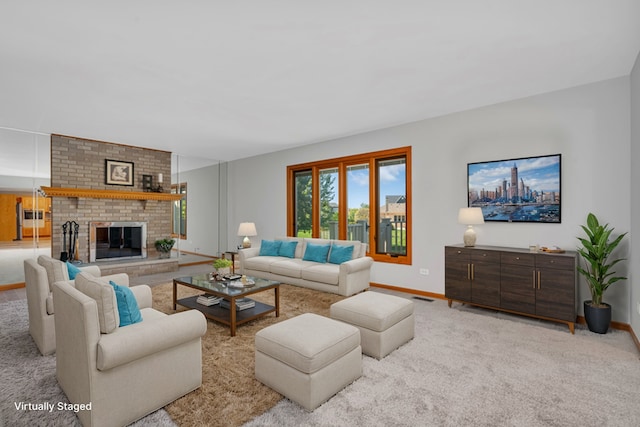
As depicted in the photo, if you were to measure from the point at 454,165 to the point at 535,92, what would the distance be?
128cm

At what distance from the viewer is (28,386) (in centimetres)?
232

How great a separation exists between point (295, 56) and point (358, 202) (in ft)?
11.2

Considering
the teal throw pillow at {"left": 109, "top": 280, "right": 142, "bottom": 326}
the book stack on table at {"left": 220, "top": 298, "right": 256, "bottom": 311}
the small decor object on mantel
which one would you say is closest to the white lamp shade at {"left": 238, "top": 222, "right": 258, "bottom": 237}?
the small decor object on mantel

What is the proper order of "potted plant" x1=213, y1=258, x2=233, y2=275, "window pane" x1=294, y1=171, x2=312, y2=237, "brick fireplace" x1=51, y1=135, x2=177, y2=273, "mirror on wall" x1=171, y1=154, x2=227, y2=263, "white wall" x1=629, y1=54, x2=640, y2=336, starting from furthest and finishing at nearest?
"mirror on wall" x1=171, y1=154, x2=227, y2=263, "window pane" x1=294, y1=171, x2=312, y2=237, "brick fireplace" x1=51, y1=135, x2=177, y2=273, "potted plant" x1=213, y1=258, x2=233, y2=275, "white wall" x1=629, y1=54, x2=640, y2=336

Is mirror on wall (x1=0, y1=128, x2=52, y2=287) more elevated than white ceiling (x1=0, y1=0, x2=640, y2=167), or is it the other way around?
white ceiling (x1=0, y1=0, x2=640, y2=167)

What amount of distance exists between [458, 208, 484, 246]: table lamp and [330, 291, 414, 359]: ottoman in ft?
5.26

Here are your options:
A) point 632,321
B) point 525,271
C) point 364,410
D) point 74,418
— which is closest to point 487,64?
point 525,271

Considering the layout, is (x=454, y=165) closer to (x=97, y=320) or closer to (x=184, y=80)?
(x=184, y=80)

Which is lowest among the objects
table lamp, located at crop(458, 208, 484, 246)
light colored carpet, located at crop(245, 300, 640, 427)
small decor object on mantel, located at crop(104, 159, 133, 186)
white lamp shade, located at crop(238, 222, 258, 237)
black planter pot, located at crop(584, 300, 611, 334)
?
light colored carpet, located at crop(245, 300, 640, 427)

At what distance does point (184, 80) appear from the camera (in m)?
3.43

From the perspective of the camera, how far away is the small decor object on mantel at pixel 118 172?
633cm

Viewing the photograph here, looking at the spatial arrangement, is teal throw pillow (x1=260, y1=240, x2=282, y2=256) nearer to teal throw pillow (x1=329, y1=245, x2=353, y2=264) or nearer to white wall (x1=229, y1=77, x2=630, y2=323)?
teal throw pillow (x1=329, y1=245, x2=353, y2=264)

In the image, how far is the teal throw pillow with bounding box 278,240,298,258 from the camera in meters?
5.79

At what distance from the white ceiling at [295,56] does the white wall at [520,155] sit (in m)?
0.27
